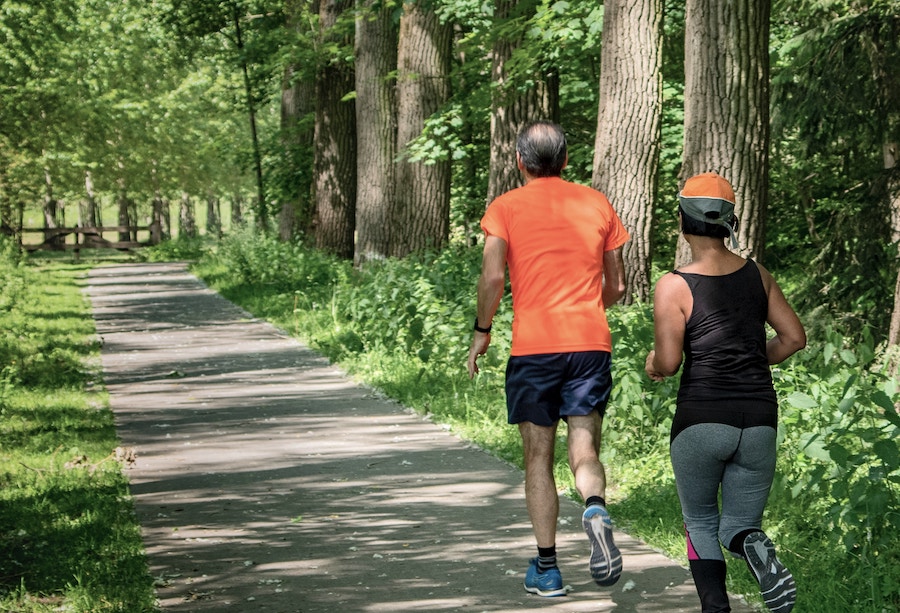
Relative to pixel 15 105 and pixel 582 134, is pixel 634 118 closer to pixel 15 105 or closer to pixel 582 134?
pixel 582 134

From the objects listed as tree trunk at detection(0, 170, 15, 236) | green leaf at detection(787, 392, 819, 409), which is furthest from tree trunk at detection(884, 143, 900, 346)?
tree trunk at detection(0, 170, 15, 236)

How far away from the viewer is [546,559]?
5359 millimetres

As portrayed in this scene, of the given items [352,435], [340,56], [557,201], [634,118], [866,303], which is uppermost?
[340,56]

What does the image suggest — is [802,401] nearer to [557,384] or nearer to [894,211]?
[557,384]

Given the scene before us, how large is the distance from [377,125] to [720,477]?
50.5 ft

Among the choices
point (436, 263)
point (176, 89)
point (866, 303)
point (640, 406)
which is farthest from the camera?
point (176, 89)

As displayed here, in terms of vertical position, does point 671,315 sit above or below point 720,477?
above

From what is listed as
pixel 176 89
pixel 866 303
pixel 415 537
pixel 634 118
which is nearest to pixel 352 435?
pixel 415 537

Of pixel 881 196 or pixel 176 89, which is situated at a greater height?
pixel 176 89

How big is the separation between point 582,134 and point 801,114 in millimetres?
9379

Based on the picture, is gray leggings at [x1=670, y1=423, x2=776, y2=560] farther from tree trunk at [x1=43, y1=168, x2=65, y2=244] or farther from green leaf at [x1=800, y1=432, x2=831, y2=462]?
tree trunk at [x1=43, y1=168, x2=65, y2=244]

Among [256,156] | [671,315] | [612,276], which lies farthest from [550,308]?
[256,156]

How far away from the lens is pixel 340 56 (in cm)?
2191

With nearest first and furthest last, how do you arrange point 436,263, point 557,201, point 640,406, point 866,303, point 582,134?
point 557,201 → point 640,406 → point 866,303 → point 436,263 → point 582,134
